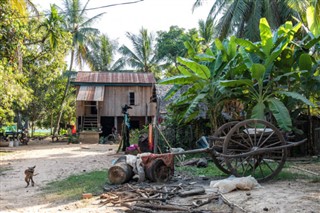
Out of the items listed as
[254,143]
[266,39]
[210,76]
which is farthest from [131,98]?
[254,143]

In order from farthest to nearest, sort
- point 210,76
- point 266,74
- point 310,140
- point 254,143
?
1. point 310,140
2. point 210,76
3. point 266,74
4. point 254,143

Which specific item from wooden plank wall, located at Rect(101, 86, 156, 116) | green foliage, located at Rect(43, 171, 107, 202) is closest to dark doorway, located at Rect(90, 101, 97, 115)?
wooden plank wall, located at Rect(101, 86, 156, 116)

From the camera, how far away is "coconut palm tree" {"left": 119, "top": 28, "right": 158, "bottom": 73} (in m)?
36.1

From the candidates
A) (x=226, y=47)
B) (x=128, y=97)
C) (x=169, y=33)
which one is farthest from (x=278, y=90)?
(x=169, y=33)

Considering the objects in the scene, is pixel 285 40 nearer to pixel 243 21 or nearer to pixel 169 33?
pixel 243 21

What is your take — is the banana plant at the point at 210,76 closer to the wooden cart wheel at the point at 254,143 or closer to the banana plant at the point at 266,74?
the banana plant at the point at 266,74

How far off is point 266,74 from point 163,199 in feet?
18.8

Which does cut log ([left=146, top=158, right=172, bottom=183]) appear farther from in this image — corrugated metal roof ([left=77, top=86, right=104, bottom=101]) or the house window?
the house window

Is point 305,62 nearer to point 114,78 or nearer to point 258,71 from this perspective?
point 258,71

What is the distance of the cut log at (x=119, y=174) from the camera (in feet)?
25.2

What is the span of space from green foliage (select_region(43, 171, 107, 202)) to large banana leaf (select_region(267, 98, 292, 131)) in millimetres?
4736

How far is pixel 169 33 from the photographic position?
119 feet

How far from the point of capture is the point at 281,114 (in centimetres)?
892

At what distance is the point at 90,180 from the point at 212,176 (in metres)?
3.10
